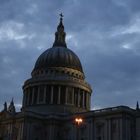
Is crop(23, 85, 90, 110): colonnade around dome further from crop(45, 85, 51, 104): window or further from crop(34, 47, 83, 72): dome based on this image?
crop(34, 47, 83, 72): dome

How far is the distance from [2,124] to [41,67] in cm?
2040

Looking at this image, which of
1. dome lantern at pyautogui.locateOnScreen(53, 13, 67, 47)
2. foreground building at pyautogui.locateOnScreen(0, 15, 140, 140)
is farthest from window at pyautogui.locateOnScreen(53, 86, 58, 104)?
dome lantern at pyautogui.locateOnScreen(53, 13, 67, 47)

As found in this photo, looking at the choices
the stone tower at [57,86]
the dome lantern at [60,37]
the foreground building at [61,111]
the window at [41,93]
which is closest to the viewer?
the foreground building at [61,111]

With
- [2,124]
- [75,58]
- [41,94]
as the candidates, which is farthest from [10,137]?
[75,58]

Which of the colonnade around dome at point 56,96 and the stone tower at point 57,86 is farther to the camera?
the colonnade around dome at point 56,96

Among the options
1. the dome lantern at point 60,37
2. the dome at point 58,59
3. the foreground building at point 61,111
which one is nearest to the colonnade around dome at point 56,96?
Answer: the foreground building at point 61,111

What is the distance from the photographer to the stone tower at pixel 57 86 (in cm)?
10294

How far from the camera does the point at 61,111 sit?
101 m

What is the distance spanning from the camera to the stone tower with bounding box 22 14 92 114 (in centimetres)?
10294

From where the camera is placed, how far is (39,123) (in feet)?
312

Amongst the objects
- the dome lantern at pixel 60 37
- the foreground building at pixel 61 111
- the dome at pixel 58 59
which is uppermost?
the dome lantern at pixel 60 37

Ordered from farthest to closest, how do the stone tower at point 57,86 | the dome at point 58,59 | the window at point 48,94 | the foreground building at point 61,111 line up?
the dome at point 58,59 < the window at point 48,94 < the stone tower at point 57,86 < the foreground building at point 61,111

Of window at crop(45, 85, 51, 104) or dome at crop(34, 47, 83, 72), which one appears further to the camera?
dome at crop(34, 47, 83, 72)

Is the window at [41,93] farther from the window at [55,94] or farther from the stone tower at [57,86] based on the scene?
the window at [55,94]
